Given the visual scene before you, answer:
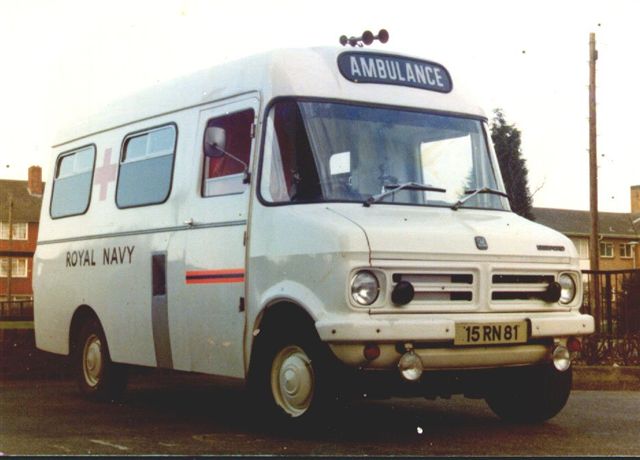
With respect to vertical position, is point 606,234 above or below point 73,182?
above

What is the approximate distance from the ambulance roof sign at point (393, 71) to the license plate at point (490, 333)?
2.29m

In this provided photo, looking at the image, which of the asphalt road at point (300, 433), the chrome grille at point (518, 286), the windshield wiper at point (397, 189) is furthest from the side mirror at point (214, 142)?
the chrome grille at point (518, 286)

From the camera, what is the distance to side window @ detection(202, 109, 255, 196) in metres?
9.47

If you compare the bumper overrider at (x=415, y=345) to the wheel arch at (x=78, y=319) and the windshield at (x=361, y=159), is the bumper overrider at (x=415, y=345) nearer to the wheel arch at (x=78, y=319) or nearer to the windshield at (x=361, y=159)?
the windshield at (x=361, y=159)

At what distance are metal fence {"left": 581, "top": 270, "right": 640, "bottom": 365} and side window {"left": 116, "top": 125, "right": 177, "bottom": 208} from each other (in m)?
6.47

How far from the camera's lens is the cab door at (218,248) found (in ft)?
30.6

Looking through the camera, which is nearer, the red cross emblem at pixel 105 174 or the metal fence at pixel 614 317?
the red cross emblem at pixel 105 174

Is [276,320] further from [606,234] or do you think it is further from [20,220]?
[606,234]

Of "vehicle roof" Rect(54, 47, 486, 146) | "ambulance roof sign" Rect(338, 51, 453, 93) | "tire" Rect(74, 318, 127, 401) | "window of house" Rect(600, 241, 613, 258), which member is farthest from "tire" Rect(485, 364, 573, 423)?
"window of house" Rect(600, 241, 613, 258)

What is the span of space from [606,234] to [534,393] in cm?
7906

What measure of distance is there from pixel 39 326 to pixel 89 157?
6.94ft

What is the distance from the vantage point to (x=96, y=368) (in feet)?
39.4

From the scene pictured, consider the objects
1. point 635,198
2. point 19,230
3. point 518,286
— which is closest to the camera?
point 518,286

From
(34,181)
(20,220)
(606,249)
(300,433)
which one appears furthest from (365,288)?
(606,249)
